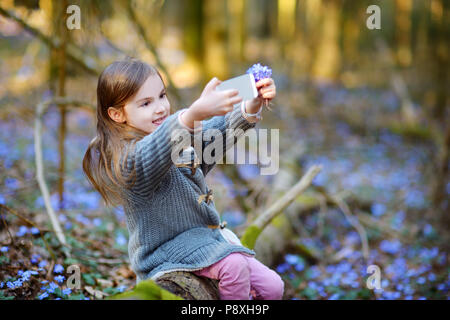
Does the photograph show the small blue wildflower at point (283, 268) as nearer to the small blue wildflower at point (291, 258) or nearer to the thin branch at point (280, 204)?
the small blue wildflower at point (291, 258)

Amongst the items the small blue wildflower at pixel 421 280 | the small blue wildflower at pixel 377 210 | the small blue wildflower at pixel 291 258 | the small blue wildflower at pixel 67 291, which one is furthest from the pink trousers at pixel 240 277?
the small blue wildflower at pixel 377 210

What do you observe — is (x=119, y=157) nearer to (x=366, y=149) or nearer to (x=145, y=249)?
(x=145, y=249)

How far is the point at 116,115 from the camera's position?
1890 millimetres

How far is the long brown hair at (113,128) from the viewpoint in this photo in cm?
182

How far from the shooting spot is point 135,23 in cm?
396

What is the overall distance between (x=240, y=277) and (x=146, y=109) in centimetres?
85

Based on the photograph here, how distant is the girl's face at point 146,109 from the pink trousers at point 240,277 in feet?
2.25

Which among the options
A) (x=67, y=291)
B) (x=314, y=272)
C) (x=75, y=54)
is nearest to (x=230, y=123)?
(x=67, y=291)

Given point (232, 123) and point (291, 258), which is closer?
point (232, 123)

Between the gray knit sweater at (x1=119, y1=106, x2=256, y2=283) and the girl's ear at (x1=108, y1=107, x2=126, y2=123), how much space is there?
32 cm

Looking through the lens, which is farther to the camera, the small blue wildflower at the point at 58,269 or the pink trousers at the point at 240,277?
the small blue wildflower at the point at 58,269

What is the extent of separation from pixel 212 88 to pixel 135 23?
2.69 meters

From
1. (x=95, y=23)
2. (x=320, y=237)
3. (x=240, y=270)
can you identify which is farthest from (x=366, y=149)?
(x=240, y=270)

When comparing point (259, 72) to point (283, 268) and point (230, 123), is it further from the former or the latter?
point (283, 268)
